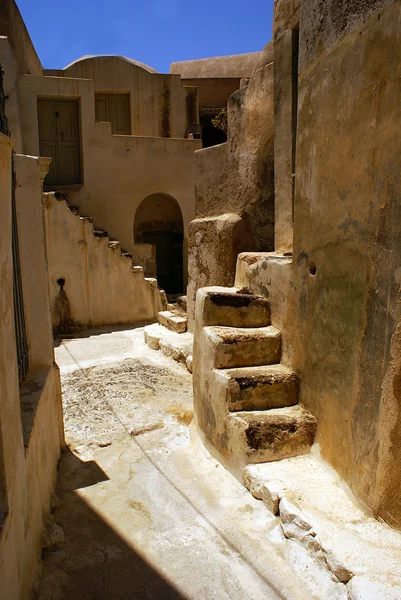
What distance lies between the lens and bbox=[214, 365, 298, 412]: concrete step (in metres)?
3.99

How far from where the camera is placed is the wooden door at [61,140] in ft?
37.8

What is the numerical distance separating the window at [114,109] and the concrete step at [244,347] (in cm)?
1146

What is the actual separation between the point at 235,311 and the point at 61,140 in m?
8.80

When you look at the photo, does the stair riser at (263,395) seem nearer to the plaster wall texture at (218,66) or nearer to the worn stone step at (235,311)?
the worn stone step at (235,311)

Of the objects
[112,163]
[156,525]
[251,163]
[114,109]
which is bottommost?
[156,525]

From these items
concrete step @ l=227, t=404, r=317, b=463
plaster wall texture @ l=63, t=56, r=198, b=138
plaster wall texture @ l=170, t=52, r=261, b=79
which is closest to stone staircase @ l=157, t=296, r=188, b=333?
concrete step @ l=227, t=404, r=317, b=463

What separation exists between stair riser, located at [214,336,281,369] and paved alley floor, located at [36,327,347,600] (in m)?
0.89

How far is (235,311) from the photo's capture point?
15.3ft

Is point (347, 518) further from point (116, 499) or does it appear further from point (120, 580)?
point (116, 499)

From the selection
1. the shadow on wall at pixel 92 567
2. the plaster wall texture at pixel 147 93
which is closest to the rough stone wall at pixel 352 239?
the shadow on wall at pixel 92 567

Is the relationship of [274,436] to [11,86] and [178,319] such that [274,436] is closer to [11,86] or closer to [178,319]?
[178,319]

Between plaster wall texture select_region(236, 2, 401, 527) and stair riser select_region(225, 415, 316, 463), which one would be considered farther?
stair riser select_region(225, 415, 316, 463)

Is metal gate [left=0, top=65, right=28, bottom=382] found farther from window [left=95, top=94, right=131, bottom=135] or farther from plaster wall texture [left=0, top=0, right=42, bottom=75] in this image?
window [left=95, top=94, right=131, bottom=135]

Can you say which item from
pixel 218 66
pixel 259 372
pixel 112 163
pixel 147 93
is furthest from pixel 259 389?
pixel 218 66
